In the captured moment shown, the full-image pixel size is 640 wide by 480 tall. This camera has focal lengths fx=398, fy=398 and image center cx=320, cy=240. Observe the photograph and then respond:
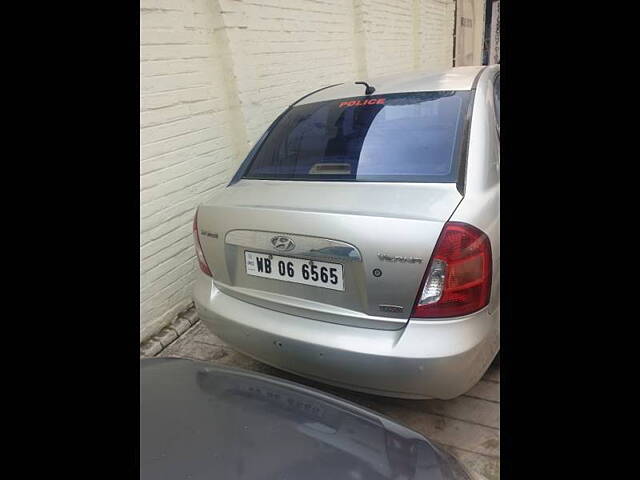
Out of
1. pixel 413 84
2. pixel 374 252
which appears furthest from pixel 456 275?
pixel 413 84

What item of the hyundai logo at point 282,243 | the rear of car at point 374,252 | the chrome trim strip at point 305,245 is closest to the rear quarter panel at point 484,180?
the rear of car at point 374,252

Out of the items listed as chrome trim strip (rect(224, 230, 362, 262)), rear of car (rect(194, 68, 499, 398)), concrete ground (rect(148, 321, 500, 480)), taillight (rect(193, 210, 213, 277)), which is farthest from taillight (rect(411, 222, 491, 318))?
taillight (rect(193, 210, 213, 277))

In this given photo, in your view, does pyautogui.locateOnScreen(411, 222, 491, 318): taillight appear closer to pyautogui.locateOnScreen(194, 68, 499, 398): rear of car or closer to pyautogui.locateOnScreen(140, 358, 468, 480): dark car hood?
pyautogui.locateOnScreen(194, 68, 499, 398): rear of car

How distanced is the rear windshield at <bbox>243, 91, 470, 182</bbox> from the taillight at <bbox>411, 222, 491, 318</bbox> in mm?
358

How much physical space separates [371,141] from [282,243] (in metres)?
0.77

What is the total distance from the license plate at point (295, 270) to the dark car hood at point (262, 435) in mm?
436

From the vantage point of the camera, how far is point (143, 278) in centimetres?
275

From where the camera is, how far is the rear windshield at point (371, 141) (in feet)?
6.08

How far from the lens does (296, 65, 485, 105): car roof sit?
224cm

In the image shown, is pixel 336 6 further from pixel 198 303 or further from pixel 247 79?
pixel 198 303

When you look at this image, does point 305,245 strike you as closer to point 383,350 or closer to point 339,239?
point 339,239

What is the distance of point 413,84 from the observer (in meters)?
2.34

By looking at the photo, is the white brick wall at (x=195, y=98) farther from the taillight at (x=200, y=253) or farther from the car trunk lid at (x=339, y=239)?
the car trunk lid at (x=339, y=239)
